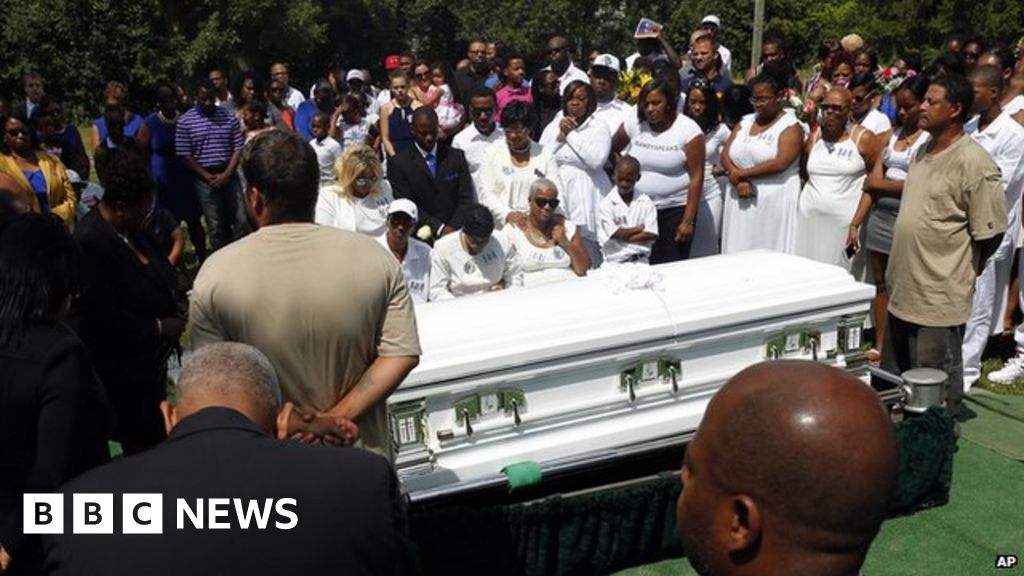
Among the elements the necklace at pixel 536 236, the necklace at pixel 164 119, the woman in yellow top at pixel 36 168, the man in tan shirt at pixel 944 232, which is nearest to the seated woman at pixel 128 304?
the necklace at pixel 536 236

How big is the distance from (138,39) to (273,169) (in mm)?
18852

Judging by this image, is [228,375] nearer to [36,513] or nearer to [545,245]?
[36,513]

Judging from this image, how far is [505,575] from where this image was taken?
12.5 feet

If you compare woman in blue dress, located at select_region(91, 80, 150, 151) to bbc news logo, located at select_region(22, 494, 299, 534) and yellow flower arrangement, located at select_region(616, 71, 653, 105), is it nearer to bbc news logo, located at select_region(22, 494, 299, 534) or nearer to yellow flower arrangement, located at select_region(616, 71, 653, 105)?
yellow flower arrangement, located at select_region(616, 71, 653, 105)

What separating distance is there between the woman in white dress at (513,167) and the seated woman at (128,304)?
2.58 m

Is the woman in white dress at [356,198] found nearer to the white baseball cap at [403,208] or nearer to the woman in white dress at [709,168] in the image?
the white baseball cap at [403,208]

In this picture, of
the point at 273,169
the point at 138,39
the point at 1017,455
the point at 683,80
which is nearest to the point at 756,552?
the point at 273,169

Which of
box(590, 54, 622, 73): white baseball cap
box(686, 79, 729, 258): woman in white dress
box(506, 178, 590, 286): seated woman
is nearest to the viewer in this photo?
box(506, 178, 590, 286): seated woman

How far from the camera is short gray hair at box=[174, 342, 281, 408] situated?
78.4 inches

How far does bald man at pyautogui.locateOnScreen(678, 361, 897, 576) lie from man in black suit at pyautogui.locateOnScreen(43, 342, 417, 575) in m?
0.68

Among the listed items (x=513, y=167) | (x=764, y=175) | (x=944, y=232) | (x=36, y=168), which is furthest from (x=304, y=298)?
(x=36, y=168)

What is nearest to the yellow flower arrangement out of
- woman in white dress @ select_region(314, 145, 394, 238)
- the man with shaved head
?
the man with shaved head

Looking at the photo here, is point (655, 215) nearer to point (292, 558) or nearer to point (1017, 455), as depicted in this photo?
point (1017, 455)

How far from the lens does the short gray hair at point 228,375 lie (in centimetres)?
199
